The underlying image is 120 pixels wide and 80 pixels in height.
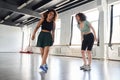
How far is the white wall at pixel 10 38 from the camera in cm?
1436

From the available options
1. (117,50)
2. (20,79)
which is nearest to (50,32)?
(20,79)

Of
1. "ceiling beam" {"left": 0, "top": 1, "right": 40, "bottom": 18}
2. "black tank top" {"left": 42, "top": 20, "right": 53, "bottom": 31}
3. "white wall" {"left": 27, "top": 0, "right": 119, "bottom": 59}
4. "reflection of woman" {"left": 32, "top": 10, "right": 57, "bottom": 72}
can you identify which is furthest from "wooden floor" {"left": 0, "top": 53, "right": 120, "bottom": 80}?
"ceiling beam" {"left": 0, "top": 1, "right": 40, "bottom": 18}

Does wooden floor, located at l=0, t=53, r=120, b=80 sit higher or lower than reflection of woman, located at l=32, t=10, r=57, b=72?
lower

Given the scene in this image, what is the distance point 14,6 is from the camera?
29.3ft

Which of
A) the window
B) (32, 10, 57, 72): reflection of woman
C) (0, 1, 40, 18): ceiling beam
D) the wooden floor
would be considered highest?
(0, 1, 40, 18): ceiling beam

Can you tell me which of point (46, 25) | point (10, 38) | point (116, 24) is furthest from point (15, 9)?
point (46, 25)

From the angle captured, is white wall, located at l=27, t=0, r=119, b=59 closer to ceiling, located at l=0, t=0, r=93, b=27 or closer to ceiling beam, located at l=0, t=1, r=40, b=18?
ceiling, located at l=0, t=0, r=93, b=27

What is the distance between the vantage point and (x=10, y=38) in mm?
14734

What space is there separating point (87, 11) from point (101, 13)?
1.32 metres

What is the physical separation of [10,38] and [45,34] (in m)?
12.7

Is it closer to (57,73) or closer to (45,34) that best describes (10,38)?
(45,34)

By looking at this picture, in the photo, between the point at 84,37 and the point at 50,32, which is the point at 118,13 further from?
the point at 50,32

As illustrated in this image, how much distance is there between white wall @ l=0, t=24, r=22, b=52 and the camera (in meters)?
14.4

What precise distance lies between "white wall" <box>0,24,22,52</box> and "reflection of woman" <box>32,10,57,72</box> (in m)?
12.4
